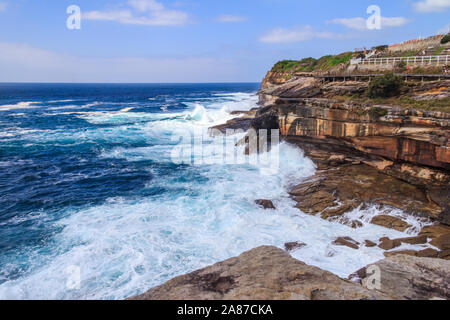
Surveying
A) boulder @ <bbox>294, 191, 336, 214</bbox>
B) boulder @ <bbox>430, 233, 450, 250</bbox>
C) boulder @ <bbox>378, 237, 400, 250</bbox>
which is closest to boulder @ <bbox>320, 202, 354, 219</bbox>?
boulder @ <bbox>294, 191, 336, 214</bbox>

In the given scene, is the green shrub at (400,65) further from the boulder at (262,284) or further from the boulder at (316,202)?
the boulder at (262,284)

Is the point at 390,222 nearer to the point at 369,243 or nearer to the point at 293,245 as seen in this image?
the point at 369,243

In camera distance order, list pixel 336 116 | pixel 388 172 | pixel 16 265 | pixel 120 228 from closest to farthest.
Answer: pixel 16 265
pixel 120 228
pixel 388 172
pixel 336 116

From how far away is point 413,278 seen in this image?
6.48 m

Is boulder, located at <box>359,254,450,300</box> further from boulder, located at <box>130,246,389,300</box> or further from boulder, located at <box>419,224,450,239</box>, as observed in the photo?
boulder, located at <box>419,224,450,239</box>

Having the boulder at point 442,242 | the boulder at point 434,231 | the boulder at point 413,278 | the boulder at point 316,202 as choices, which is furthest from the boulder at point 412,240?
the boulder at point 413,278

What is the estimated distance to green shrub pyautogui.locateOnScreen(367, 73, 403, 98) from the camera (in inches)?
785

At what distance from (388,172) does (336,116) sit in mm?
5086

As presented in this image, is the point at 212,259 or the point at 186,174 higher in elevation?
the point at 186,174

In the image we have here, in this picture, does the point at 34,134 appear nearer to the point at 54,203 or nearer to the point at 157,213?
the point at 54,203
